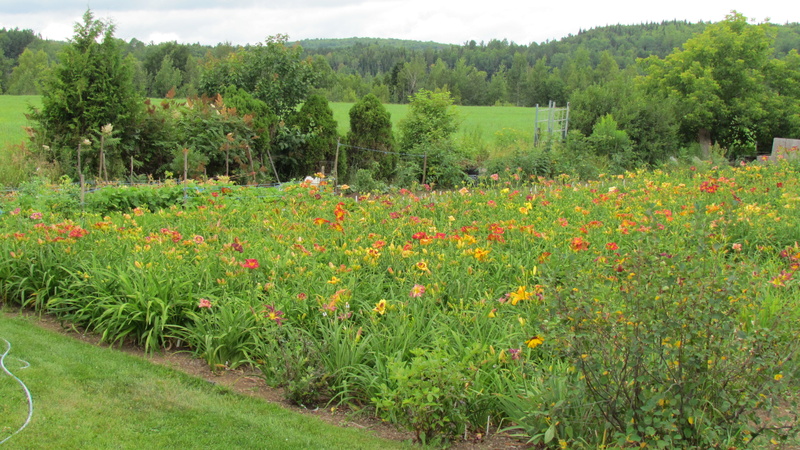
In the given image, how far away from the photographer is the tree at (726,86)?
2067 centimetres

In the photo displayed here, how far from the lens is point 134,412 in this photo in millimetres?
3441

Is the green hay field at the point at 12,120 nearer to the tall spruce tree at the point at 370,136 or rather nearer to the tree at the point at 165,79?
the tall spruce tree at the point at 370,136

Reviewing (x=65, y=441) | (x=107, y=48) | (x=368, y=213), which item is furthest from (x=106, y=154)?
(x=65, y=441)

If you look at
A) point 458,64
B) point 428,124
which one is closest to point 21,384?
point 428,124

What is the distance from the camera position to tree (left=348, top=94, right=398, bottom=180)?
13734 millimetres

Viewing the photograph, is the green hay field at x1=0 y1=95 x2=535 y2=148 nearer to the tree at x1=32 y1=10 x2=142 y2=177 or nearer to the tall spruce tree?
the tall spruce tree

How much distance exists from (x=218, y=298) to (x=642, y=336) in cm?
286

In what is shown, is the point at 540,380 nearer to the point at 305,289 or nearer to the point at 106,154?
the point at 305,289

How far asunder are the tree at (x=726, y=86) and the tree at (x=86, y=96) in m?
17.0

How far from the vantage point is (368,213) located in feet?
21.1

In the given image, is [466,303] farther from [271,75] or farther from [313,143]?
[271,75]

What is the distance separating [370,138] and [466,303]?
31.3 ft

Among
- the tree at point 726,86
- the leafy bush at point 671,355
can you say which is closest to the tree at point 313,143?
the leafy bush at point 671,355

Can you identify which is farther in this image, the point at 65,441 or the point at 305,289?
the point at 305,289
